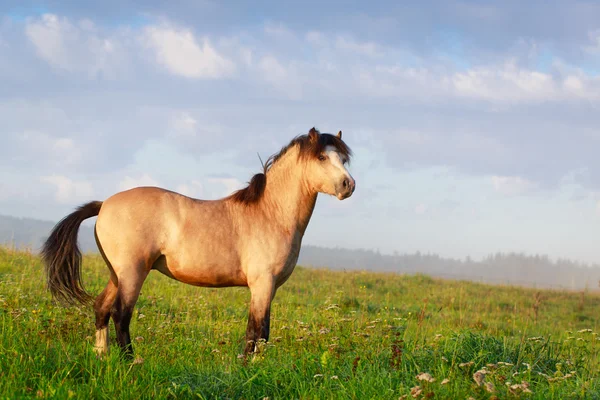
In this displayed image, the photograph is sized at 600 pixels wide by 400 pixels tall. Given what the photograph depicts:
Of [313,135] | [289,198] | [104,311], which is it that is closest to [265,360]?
[289,198]

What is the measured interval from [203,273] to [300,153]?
2.06 meters

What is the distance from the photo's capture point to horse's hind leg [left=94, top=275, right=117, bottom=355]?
704 cm

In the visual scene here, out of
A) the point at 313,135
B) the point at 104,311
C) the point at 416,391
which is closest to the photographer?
the point at 416,391

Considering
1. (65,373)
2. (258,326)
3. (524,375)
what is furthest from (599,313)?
(65,373)

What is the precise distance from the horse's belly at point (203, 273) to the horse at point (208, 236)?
13 mm

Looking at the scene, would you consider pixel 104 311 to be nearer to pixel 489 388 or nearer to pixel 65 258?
pixel 65 258

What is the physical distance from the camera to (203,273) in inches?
278

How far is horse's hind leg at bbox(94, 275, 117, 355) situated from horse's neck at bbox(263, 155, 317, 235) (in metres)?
2.30

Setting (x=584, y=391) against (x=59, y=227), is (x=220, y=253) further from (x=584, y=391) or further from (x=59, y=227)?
(x=584, y=391)

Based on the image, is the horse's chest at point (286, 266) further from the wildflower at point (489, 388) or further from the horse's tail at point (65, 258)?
the wildflower at point (489, 388)

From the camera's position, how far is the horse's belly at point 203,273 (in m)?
7.02

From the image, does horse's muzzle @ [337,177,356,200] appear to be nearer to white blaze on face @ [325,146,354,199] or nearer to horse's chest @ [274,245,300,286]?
white blaze on face @ [325,146,354,199]

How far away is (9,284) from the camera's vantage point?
1098 cm

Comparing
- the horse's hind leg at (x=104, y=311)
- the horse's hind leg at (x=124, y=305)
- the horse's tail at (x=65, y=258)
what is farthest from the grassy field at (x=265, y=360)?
the horse's tail at (x=65, y=258)
